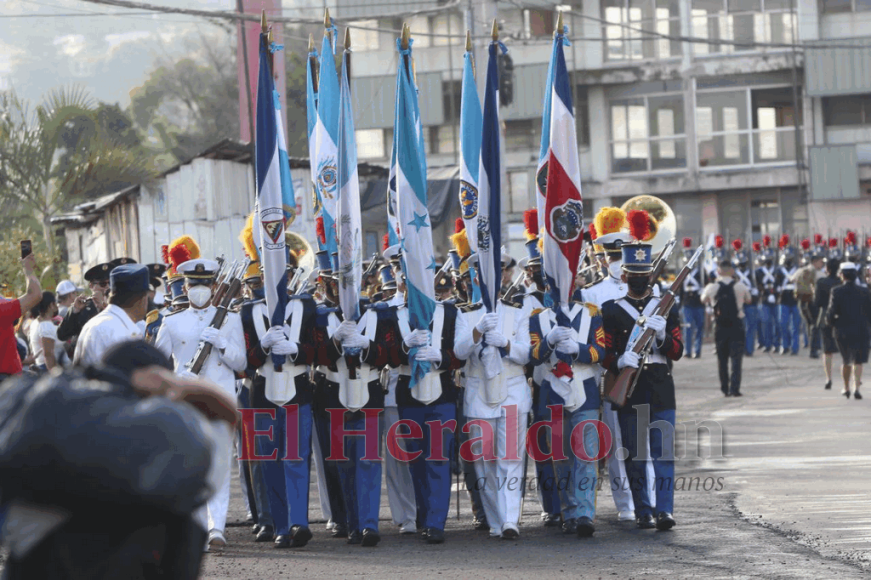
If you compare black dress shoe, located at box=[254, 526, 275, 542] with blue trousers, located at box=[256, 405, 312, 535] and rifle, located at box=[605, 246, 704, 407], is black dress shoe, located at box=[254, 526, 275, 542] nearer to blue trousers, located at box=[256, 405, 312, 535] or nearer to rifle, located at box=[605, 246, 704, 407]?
blue trousers, located at box=[256, 405, 312, 535]

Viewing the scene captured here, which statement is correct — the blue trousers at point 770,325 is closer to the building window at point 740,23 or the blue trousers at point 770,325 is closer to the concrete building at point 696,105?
the concrete building at point 696,105

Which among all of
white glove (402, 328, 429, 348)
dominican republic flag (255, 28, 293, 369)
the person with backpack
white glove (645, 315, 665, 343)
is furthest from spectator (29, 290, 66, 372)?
the person with backpack

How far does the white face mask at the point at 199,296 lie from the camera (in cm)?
996

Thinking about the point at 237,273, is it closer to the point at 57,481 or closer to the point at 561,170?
the point at 561,170

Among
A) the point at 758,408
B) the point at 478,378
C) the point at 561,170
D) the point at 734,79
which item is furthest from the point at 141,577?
the point at 734,79

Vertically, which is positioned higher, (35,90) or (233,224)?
(35,90)

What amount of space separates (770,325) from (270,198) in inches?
839

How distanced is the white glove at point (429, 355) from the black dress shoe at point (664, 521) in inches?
75.6

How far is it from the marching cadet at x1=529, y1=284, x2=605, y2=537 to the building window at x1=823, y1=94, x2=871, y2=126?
3318 centimetres

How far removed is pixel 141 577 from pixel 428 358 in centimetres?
649

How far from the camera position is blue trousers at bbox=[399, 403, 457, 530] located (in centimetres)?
979

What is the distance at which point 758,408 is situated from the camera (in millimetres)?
18594

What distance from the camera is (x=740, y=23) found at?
4128cm

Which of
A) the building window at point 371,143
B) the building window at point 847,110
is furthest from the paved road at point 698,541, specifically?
the building window at point 371,143
